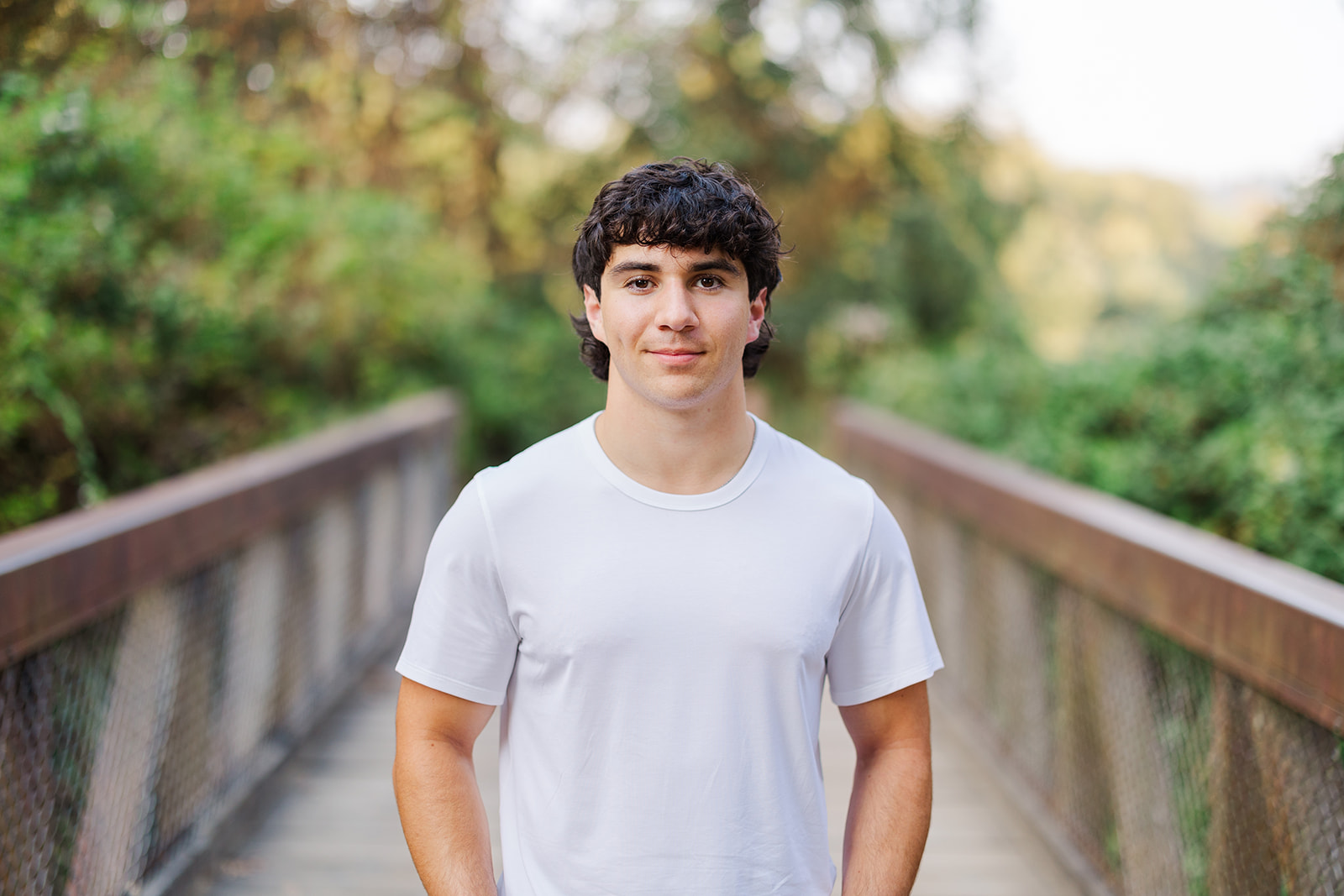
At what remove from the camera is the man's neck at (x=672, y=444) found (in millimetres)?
1385

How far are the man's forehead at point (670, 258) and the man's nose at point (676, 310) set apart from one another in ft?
0.10

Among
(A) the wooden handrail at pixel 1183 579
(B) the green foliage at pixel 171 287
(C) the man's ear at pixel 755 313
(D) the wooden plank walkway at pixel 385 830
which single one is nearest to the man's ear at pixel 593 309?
(C) the man's ear at pixel 755 313

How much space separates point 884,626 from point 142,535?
5.62 feet

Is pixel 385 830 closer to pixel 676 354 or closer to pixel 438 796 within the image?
pixel 438 796

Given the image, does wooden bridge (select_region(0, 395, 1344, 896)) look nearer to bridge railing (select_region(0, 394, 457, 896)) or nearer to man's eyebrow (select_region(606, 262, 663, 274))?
bridge railing (select_region(0, 394, 457, 896))

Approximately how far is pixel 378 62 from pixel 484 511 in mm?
10054

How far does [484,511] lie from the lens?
135 centimetres

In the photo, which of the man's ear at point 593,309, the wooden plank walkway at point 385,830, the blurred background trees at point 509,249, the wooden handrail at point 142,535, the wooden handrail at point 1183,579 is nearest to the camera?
the man's ear at point 593,309

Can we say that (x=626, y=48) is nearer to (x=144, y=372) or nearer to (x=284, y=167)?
(x=284, y=167)

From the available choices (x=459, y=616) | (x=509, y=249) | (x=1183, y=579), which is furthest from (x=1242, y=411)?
(x=509, y=249)

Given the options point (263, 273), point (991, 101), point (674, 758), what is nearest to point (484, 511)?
point (674, 758)

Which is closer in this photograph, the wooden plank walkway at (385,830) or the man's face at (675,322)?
the man's face at (675,322)

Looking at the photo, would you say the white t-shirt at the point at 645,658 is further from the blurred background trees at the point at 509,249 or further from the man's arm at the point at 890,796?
the blurred background trees at the point at 509,249

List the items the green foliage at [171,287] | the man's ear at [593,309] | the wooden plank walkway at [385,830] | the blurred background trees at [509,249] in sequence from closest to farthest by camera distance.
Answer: the man's ear at [593,309], the wooden plank walkway at [385,830], the green foliage at [171,287], the blurred background trees at [509,249]
